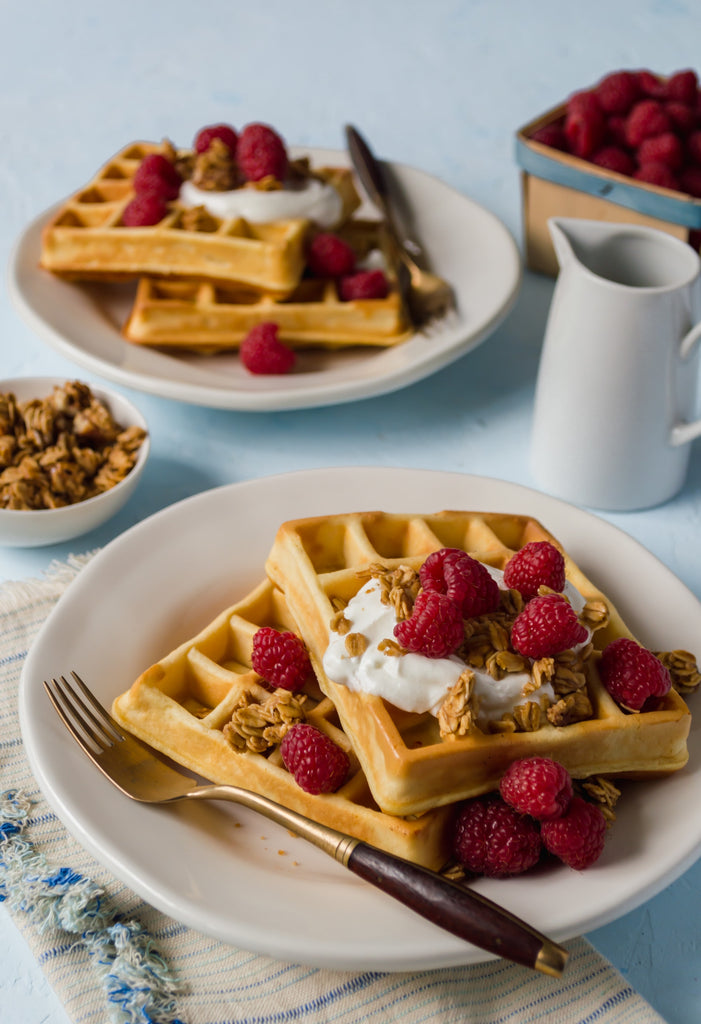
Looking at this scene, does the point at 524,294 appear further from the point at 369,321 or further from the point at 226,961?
the point at 226,961

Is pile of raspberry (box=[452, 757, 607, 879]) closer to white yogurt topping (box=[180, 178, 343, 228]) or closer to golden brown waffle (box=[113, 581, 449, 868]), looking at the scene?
golden brown waffle (box=[113, 581, 449, 868])

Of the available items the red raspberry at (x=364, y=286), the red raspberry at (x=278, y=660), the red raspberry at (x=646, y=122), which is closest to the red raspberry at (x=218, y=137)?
the red raspberry at (x=364, y=286)

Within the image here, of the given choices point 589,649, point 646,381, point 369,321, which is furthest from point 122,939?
point 369,321

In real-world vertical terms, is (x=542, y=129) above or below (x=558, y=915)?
above

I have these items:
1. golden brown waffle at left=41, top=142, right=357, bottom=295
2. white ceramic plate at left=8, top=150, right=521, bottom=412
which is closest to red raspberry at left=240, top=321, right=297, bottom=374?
white ceramic plate at left=8, top=150, right=521, bottom=412

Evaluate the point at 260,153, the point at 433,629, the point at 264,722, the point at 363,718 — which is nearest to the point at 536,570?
the point at 433,629

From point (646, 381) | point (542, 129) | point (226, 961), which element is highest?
point (542, 129)
